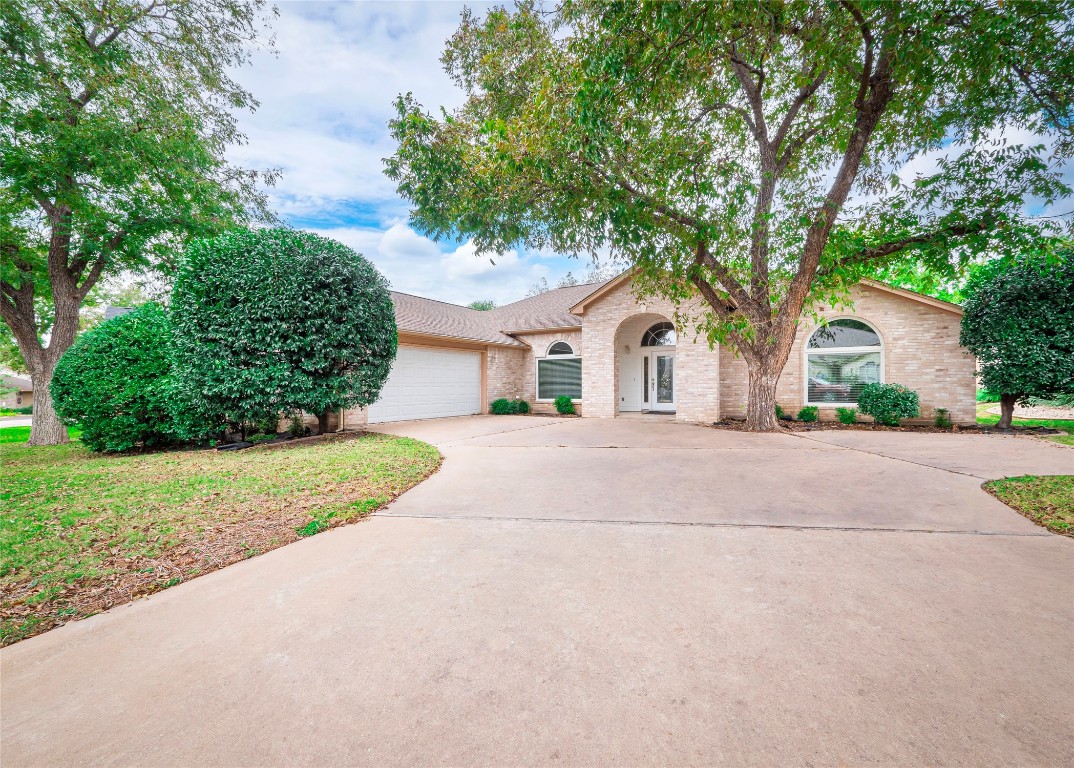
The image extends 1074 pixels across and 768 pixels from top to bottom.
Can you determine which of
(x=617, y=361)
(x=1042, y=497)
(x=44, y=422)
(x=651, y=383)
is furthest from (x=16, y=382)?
(x=1042, y=497)

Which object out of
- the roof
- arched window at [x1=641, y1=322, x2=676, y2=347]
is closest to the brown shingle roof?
arched window at [x1=641, y1=322, x2=676, y2=347]

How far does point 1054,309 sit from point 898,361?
288 cm

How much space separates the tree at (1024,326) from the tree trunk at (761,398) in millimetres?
5101

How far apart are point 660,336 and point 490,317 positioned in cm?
772

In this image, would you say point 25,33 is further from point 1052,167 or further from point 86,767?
point 1052,167

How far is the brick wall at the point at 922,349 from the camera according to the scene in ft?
36.8

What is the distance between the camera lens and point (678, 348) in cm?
1303

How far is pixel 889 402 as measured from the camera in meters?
11.2

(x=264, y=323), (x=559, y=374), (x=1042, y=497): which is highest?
(x=264, y=323)

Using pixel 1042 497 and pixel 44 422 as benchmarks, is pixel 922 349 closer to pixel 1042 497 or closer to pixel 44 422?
pixel 1042 497

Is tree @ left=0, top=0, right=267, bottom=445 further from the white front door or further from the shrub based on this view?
the shrub

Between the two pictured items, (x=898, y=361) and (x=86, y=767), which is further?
(x=898, y=361)

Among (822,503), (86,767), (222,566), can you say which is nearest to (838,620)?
(822,503)

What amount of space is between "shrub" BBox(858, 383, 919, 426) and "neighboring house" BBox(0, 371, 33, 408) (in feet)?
164
